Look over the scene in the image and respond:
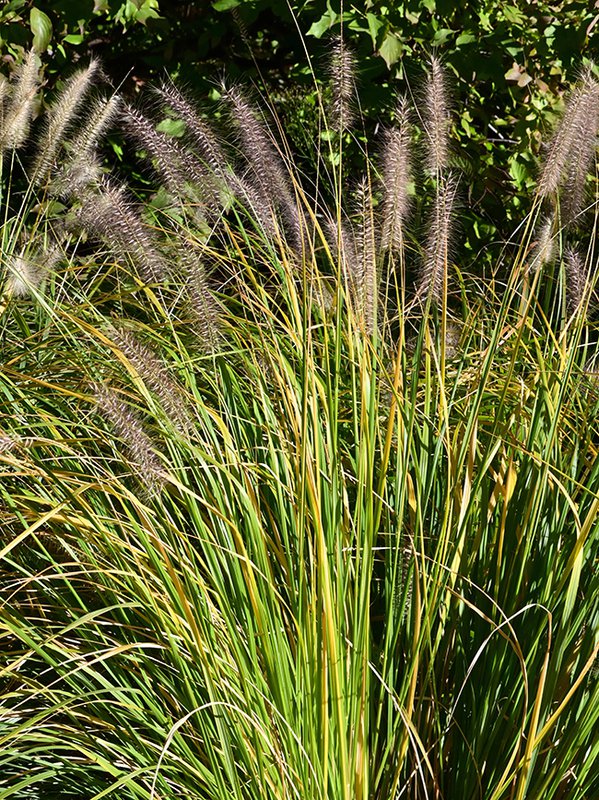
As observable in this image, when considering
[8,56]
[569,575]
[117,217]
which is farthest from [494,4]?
[569,575]

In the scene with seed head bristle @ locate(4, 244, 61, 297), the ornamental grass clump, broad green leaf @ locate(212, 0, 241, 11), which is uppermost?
broad green leaf @ locate(212, 0, 241, 11)

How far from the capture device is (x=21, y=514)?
70.1 inches

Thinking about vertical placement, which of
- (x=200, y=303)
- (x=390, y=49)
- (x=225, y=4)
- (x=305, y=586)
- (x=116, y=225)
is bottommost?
(x=305, y=586)

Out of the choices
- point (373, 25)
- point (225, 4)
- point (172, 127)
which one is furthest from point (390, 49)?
point (172, 127)

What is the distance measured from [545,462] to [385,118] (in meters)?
2.53

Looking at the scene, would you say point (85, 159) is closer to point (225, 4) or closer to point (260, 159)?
point (260, 159)

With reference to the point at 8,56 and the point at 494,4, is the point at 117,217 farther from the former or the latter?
the point at 494,4

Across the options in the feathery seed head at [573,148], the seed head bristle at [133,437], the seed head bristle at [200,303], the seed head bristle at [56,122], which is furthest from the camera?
the seed head bristle at [56,122]

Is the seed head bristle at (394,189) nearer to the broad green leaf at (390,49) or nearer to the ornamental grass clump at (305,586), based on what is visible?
the ornamental grass clump at (305,586)

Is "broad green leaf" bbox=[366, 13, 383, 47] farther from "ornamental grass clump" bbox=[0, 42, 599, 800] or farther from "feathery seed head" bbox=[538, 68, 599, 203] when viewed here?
"ornamental grass clump" bbox=[0, 42, 599, 800]

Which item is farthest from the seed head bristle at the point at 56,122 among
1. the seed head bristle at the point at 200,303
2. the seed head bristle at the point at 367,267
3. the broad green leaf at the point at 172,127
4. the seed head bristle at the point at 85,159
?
the broad green leaf at the point at 172,127

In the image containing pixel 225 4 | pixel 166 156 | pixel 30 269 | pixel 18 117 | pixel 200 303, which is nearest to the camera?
pixel 200 303

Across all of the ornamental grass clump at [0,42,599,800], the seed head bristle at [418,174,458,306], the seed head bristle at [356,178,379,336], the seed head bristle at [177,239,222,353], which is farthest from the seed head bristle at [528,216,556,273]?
the seed head bristle at [177,239,222,353]

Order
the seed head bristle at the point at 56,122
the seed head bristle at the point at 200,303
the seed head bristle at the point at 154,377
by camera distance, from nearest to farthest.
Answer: the seed head bristle at the point at 154,377 → the seed head bristle at the point at 200,303 → the seed head bristle at the point at 56,122
